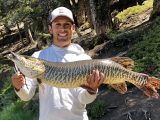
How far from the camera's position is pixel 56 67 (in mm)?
4328

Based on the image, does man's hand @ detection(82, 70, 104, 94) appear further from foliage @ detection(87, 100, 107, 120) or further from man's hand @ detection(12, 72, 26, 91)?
foliage @ detection(87, 100, 107, 120)

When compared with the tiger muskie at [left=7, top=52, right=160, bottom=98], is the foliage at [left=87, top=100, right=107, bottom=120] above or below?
below

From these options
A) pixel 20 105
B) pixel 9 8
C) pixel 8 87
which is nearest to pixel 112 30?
pixel 8 87

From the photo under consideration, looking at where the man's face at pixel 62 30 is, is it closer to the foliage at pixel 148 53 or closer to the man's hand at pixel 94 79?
the man's hand at pixel 94 79

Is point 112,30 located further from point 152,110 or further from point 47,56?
point 47,56

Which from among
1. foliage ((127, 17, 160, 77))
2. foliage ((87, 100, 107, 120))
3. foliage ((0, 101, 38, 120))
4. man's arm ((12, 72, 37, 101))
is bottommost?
foliage ((0, 101, 38, 120))

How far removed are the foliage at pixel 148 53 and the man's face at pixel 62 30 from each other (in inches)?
276

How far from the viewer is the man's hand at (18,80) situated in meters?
4.36

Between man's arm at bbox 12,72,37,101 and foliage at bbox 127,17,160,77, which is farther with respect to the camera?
foliage at bbox 127,17,160,77

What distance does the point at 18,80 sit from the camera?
14.4ft

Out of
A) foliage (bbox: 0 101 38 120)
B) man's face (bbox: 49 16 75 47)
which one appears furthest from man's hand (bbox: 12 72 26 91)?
foliage (bbox: 0 101 38 120)

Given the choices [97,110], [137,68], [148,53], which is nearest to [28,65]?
Answer: [97,110]

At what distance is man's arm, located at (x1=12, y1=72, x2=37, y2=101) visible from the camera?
438 cm

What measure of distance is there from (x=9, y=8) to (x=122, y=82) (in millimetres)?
25602
